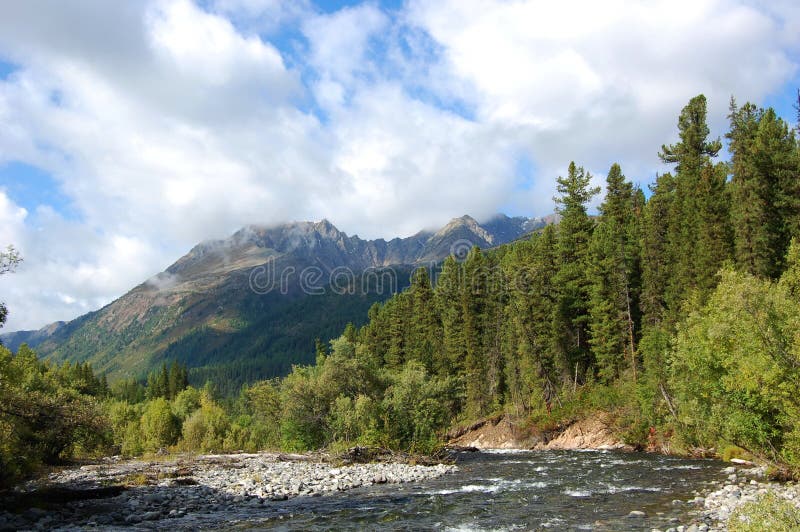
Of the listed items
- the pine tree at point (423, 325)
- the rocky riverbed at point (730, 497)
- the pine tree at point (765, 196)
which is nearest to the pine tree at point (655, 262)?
the pine tree at point (765, 196)

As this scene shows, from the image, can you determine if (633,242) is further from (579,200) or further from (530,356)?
(530,356)

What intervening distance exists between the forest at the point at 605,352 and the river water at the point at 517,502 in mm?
4911

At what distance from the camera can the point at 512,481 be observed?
98.9 feet

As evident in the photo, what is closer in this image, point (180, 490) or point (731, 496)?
point (731, 496)

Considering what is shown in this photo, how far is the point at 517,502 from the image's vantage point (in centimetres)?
2336

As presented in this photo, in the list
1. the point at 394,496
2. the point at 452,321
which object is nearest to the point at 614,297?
the point at 452,321

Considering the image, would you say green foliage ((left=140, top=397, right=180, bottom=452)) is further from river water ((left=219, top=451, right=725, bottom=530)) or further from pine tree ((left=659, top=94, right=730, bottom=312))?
pine tree ((left=659, top=94, right=730, bottom=312))

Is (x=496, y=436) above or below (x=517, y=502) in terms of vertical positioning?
below

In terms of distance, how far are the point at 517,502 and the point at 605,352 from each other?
3916 cm

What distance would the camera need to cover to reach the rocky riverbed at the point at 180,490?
19859 mm

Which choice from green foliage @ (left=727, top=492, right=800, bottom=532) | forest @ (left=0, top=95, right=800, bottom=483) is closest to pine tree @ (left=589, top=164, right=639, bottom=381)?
forest @ (left=0, top=95, right=800, bottom=483)

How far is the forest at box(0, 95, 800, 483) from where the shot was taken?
23.5m

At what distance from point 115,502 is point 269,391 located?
102ft

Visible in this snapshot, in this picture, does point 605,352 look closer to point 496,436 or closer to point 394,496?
point 496,436
